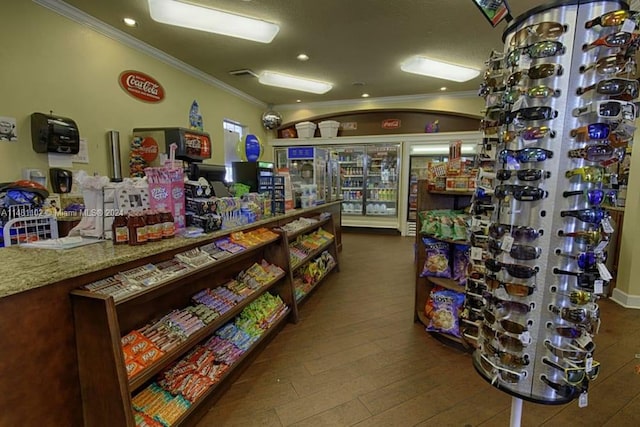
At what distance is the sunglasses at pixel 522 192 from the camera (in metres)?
1.06

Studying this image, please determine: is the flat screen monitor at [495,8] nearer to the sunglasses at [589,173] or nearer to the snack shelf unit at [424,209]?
the sunglasses at [589,173]

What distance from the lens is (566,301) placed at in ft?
3.56

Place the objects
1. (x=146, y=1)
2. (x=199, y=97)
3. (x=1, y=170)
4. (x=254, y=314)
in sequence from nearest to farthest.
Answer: (x=254, y=314), (x=1, y=170), (x=146, y=1), (x=199, y=97)

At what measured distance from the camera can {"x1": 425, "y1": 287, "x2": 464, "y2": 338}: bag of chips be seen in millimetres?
2467

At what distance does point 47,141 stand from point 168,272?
245 cm

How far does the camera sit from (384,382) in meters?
2.07

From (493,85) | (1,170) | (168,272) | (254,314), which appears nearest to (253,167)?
(254,314)

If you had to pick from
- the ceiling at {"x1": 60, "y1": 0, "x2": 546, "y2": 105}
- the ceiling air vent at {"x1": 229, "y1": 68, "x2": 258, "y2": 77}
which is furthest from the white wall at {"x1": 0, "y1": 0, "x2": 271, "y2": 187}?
the ceiling air vent at {"x1": 229, "y1": 68, "x2": 258, "y2": 77}

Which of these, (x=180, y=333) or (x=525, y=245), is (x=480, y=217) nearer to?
(x=525, y=245)

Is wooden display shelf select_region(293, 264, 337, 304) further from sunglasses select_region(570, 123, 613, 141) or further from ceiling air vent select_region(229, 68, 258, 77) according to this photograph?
ceiling air vent select_region(229, 68, 258, 77)

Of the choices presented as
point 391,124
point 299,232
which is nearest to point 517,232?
point 299,232

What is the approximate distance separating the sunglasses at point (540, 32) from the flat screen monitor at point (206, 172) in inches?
95.9

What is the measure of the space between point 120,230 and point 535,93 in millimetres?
1913

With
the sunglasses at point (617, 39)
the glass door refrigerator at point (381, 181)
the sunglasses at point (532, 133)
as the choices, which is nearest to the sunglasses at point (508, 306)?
the sunglasses at point (532, 133)
